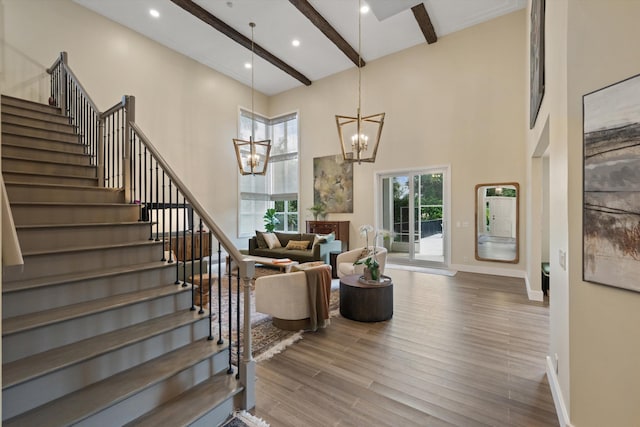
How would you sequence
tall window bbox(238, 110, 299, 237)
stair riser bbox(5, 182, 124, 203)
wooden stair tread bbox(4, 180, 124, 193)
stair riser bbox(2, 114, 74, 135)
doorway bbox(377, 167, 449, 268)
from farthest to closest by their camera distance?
tall window bbox(238, 110, 299, 237), doorway bbox(377, 167, 449, 268), stair riser bbox(2, 114, 74, 135), stair riser bbox(5, 182, 124, 203), wooden stair tread bbox(4, 180, 124, 193)

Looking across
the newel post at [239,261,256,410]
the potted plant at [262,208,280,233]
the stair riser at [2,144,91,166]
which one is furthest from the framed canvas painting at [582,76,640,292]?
the potted plant at [262,208,280,233]

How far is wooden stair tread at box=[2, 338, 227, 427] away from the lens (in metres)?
1.56

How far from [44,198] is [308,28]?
6.10 meters

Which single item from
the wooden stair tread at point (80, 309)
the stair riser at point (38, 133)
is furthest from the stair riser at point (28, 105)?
the wooden stair tread at point (80, 309)

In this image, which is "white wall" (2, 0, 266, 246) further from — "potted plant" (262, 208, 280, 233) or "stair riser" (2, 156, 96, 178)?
"stair riser" (2, 156, 96, 178)

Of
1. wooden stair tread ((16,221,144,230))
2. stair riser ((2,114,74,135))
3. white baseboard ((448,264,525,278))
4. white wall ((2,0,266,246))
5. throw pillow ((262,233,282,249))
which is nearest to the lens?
wooden stair tread ((16,221,144,230))

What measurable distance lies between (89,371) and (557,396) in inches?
126

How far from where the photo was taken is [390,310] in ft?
12.6

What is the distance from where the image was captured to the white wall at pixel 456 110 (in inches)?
240

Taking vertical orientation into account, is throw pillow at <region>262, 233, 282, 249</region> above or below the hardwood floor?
above

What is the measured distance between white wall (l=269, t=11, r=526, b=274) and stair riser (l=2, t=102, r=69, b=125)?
20.1ft

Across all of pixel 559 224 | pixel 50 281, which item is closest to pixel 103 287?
pixel 50 281

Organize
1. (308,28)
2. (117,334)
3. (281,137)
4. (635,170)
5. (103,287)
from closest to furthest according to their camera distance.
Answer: (635,170) → (117,334) → (103,287) → (308,28) → (281,137)

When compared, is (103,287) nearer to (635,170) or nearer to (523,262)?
(635,170)
